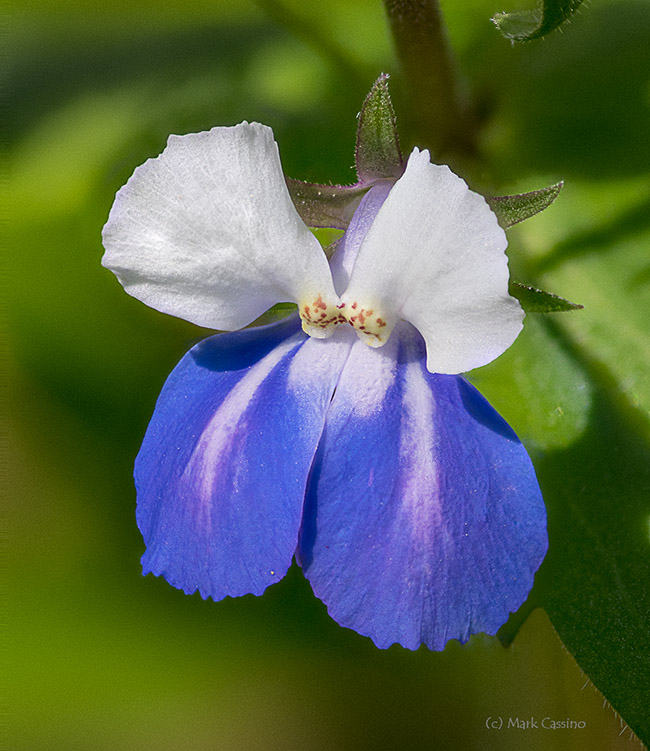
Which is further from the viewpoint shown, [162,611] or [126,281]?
[162,611]

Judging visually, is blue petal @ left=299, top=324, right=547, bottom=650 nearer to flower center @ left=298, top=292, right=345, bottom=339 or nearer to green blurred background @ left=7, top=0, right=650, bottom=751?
flower center @ left=298, top=292, right=345, bottom=339

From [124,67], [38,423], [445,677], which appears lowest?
[445,677]

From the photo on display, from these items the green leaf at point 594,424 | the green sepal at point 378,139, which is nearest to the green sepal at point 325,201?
the green sepal at point 378,139

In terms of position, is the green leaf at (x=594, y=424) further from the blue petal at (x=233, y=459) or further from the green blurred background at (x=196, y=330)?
the blue petal at (x=233, y=459)

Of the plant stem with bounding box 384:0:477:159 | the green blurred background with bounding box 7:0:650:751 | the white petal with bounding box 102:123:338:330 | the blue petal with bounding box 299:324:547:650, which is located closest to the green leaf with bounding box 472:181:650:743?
the green blurred background with bounding box 7:0:650:751

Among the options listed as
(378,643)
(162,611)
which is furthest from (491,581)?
(162,611)

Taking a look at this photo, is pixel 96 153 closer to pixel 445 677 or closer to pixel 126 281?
pixel 126 281
